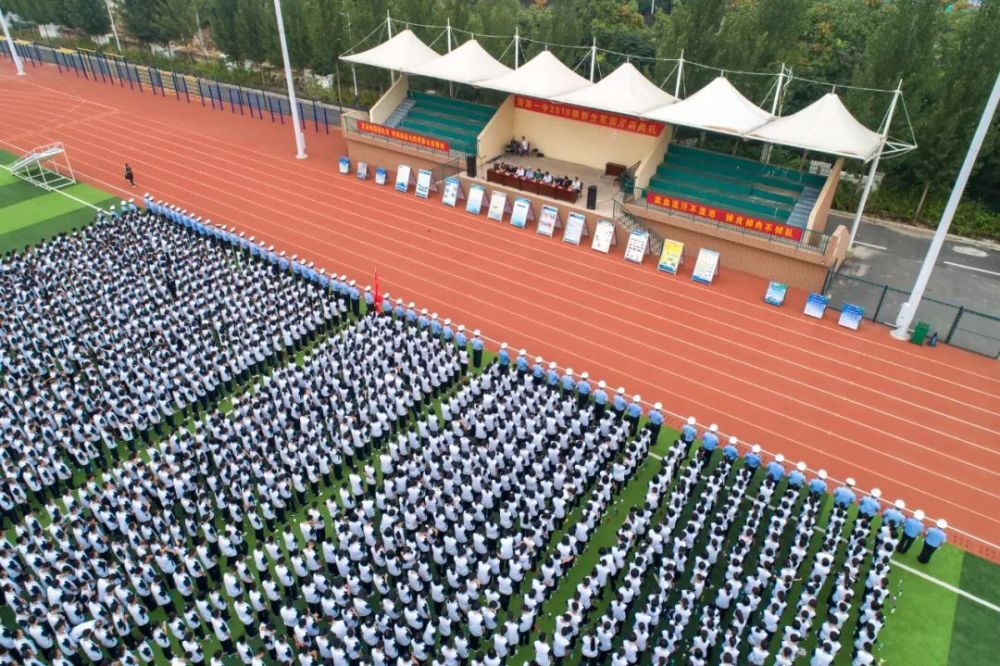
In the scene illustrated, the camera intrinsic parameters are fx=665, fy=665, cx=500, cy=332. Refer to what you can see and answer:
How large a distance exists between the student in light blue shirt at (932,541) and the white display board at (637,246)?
502 inches

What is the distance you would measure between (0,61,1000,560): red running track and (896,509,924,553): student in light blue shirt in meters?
1.45

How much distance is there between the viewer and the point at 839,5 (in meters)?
40.9

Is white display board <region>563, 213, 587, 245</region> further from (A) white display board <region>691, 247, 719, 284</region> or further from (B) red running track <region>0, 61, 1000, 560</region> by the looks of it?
A: (A) white display board <region>691, 247, 719, 284</region>

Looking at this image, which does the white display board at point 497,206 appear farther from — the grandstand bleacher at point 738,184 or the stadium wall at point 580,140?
the grandstand bleacher at point 738,184

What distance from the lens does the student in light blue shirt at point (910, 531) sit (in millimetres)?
12570

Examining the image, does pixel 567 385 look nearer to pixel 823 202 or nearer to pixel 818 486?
pixel 818 486

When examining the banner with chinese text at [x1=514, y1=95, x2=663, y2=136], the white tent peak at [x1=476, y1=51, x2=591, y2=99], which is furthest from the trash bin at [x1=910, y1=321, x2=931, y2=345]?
the white tent peak at [x1=476, y1=51, x2=591, y2=99]

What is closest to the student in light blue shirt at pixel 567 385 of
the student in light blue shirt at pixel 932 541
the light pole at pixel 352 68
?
the student in light blue shirt at pixel 932 541

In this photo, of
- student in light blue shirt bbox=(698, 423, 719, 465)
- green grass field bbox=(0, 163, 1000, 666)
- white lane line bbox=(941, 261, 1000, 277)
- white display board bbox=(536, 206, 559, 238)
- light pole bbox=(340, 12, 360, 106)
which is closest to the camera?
green grass field bbox=(0, 163, 1000, 666)

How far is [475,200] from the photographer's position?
26.6 metres

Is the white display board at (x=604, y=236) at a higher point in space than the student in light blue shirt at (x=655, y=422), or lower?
higher

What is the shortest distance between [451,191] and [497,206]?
2.25m

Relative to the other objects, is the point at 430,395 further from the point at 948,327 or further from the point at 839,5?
the point at 839,5

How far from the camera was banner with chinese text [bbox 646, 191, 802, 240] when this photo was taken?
21.5m
